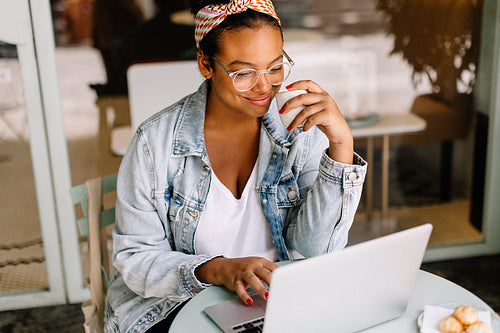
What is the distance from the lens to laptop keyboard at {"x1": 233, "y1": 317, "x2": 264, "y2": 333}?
45.8 inches

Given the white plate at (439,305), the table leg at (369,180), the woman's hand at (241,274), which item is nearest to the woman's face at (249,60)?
the woman's hand at (241,274)

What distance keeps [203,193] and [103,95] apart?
1464 millimetres

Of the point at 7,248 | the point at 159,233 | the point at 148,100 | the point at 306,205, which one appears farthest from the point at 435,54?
the point at 7,248

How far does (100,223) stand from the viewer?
169 centimetres

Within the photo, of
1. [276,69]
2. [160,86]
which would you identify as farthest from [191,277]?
[160,86]

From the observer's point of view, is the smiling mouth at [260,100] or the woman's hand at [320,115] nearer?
the woman's hand at [320,115]

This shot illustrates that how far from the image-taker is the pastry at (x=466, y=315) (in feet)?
3.61

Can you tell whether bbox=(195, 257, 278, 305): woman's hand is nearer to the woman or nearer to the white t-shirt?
the woman

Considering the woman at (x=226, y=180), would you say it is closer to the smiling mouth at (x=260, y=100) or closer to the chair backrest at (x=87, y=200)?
the smiling mouth at (x=260, y=100)

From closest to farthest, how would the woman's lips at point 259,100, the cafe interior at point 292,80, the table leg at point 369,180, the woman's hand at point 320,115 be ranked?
1. the woman's hand at point 320,115
2. the woman's lips at point 259,100
3. the cafe interior at point 292,80
4. the table leg at point 369,180

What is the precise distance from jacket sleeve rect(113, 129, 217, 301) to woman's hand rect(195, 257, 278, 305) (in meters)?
0.06

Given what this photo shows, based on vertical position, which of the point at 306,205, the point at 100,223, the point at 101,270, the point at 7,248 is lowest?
the point at 7,248

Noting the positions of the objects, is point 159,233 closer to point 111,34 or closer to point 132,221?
point 132,221

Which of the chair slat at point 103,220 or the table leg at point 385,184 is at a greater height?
the chair slat at point 103,220
